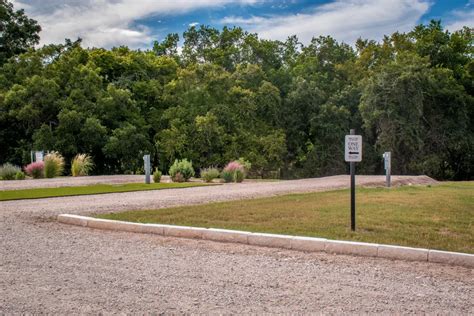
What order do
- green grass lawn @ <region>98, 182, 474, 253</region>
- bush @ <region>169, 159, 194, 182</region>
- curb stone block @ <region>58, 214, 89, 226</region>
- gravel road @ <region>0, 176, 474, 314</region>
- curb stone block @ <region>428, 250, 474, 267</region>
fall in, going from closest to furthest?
gravel road @ <region>0, 176, 474, 314</region>
curb stone block @ <region>428, 250, 474, 267</region>
green grass lawn @ <region>98, 182, 474, 253</region>
curb stone block @ <region>58, 214, 89, 226</region>
bush @ <region>169, 159, 194, 182</region>

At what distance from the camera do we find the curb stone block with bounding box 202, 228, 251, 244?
7078 mm

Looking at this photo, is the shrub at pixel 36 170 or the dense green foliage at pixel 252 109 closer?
the shrub at pixel 36 170

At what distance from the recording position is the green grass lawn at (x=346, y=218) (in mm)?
6953

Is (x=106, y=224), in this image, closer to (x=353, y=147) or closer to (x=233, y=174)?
(x=353, y=147)

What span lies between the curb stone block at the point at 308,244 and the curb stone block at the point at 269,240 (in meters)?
0.09

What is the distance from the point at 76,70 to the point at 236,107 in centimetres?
1096

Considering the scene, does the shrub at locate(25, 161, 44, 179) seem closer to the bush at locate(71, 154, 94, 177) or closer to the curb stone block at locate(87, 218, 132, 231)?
the bush at locate(71, 154, 94, 177)

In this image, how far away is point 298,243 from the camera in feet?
21.7

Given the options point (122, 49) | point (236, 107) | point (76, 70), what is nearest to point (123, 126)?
point (76, 70)

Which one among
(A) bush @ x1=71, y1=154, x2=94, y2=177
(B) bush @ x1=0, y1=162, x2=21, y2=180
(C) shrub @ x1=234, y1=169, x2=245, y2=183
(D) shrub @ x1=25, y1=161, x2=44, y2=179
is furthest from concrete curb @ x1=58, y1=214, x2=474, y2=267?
(A) bush @ x1=71, y1=154, x2=94, y2=177

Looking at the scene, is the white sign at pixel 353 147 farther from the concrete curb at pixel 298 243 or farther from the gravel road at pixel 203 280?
the gravel road at pixel 203 280

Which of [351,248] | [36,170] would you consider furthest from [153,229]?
[36,170]

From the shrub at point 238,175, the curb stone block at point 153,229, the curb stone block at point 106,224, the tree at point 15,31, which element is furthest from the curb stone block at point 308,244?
the tree at point 15,31

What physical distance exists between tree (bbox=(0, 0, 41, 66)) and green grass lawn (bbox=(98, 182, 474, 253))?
109 ft
